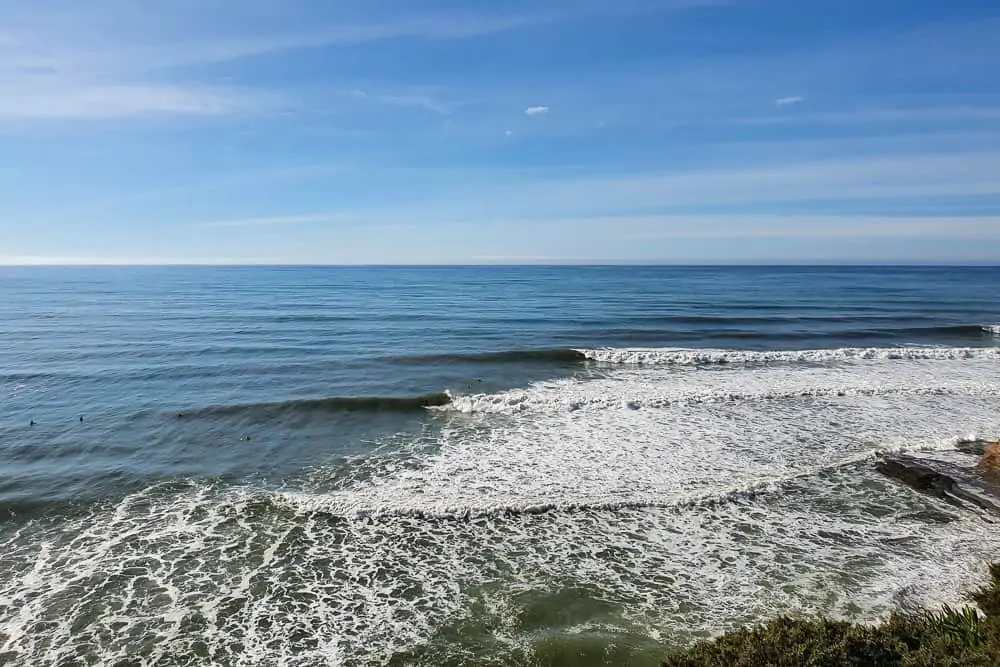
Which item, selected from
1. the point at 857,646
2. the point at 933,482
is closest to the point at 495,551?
the point at 857,646

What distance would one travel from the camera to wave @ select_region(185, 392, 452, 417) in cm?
1689

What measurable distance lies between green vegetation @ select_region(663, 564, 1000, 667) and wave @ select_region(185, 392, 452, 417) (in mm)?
12803

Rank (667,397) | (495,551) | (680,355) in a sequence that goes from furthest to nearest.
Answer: (680,355), (667,397), (495,551)

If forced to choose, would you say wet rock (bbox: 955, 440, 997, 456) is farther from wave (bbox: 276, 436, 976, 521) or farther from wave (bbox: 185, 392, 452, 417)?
wave (bbox: 185, 392, 452, 417)

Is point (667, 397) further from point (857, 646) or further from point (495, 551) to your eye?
point (857, 646)

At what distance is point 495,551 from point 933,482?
29.3ft

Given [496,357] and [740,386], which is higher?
[496,357]

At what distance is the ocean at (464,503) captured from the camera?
23.4ft

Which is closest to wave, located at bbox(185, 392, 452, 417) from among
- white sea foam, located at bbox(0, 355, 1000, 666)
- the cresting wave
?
white sea foam, located at bbox(0, 355, 1000, 666)

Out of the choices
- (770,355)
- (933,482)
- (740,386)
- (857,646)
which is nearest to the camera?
(857,646)

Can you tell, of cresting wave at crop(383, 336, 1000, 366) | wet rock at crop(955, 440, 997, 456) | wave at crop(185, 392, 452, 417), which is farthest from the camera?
cresting wave at crop(383, 336, 1000, 366)

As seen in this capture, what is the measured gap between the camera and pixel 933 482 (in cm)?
1091

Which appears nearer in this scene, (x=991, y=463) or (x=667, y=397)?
(x=991, y=463)

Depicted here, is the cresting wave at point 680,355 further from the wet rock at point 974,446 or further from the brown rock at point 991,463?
the brown rock at point 991,463
